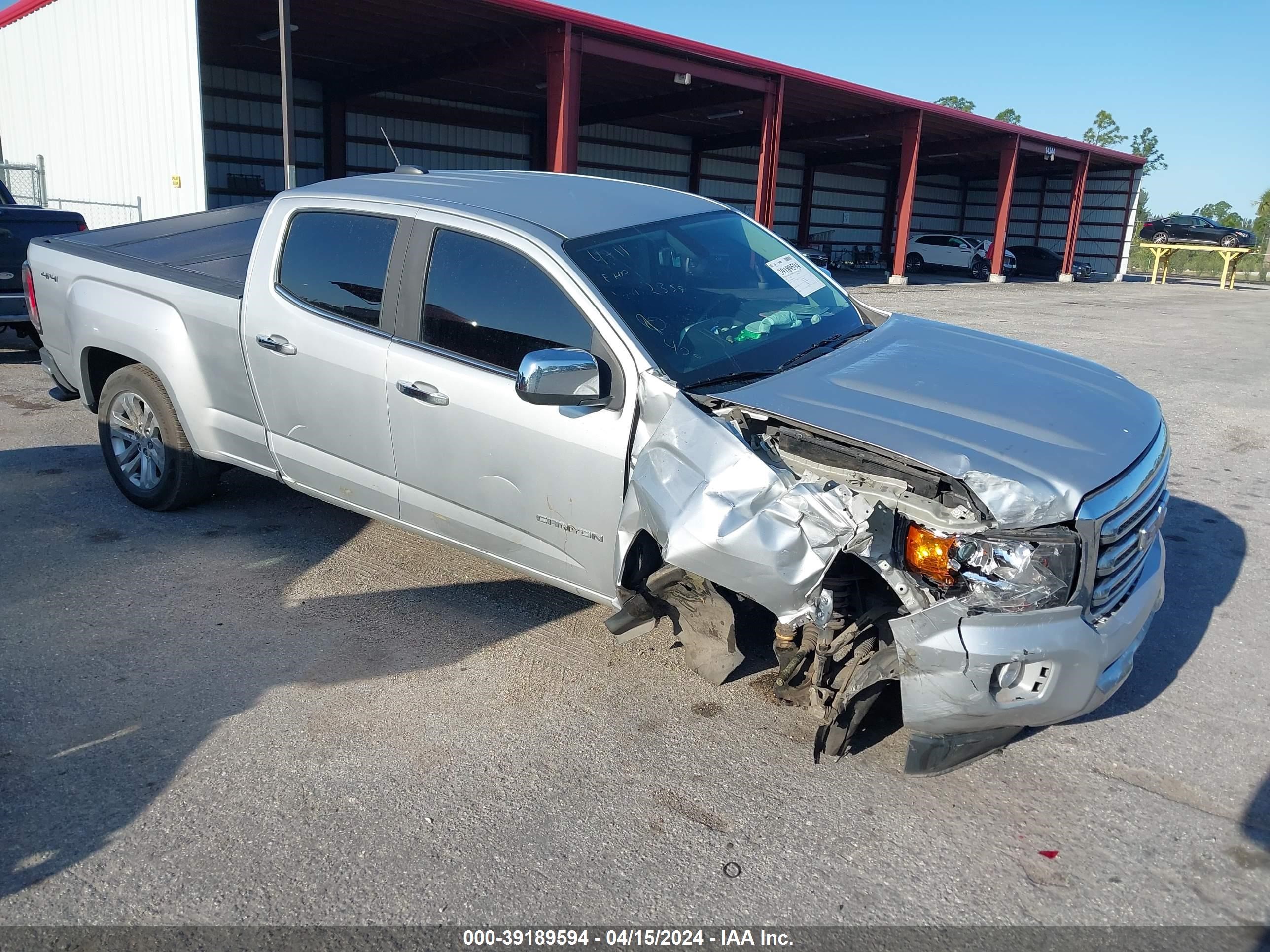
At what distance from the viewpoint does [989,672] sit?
289 centimetres

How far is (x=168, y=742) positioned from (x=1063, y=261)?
3908 cm

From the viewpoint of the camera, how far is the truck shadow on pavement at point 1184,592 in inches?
155

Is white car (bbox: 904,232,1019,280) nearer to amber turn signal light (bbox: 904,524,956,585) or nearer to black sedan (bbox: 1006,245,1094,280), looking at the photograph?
black sedan (bbox: 1006,245,1094,280)

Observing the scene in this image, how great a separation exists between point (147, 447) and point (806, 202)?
35.4m

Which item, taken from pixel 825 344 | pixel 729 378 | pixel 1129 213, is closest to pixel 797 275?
pixel 825 344

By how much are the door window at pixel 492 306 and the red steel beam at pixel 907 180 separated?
2544 centimetres

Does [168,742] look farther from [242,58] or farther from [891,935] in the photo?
[242,58]

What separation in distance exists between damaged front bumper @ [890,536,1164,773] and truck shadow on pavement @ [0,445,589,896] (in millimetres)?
1886

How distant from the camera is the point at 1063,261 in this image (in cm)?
3691

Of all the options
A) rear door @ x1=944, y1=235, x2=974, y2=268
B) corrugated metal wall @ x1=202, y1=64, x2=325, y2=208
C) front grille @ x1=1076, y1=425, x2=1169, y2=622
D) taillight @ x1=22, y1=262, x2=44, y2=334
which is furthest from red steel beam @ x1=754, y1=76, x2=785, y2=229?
front grille @ x1=1076, y1=425, x2=1169, y2=622

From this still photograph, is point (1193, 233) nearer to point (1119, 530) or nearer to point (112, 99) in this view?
point (112, 99)

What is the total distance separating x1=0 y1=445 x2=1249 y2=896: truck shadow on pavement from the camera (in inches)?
125

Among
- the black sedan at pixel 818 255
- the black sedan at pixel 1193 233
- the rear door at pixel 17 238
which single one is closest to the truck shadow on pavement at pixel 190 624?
the rear door at pixel 17 238

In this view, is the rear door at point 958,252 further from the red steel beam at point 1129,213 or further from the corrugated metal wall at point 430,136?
the corrugated metal wall at point 430,136
